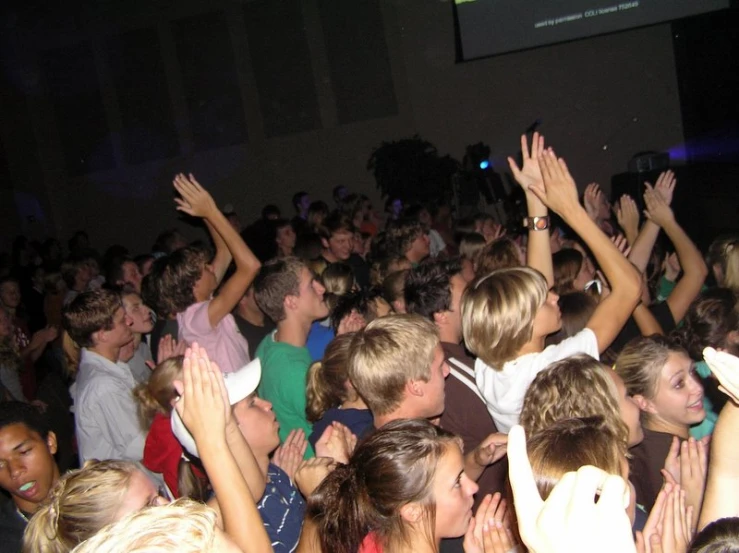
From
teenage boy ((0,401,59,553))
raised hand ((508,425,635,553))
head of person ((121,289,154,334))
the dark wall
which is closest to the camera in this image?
raised hand ((508,425,635,553))

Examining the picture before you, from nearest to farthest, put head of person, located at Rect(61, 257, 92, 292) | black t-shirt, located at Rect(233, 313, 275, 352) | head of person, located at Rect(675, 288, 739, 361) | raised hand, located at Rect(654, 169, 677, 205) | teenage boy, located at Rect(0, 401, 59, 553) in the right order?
teenage boy, located at Rect(0, 401, 59, 553)
head of person, located at Rect(675, 288, 739, 361)
raised hand, located at Rect(654, 169, 677, 205)
black t-shirt, located at Rect(233, 313, 275, 352)
head of person, located at Rect(61, 257, 92, 292)

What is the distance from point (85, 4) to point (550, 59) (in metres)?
7.06

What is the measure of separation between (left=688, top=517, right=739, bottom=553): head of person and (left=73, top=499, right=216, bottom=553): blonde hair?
79cm

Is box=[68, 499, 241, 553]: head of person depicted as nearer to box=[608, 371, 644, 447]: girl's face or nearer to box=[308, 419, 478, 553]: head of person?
box=[308, 419, 478, 553]: head of person

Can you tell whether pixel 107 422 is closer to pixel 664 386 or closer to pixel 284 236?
pixel 664 386

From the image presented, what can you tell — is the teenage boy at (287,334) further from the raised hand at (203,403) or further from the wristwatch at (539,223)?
the raised hand at (203,403)

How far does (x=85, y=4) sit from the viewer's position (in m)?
10.4

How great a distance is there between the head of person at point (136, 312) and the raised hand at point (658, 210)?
2660mm

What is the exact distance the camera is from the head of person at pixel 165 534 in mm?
1002

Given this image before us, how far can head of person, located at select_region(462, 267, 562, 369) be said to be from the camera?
2098mm

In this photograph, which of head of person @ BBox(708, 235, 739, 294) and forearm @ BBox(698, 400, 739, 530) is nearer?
forearm @ BBox(698, 400, 739, 530)

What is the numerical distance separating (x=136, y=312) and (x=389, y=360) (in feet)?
6.67

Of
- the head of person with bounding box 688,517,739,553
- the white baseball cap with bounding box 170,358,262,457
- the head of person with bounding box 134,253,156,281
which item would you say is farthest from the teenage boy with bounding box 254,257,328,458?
the head of person with bounding box 134,253,156,281

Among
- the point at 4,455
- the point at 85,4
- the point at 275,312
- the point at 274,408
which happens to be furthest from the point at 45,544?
the point at 85,4
